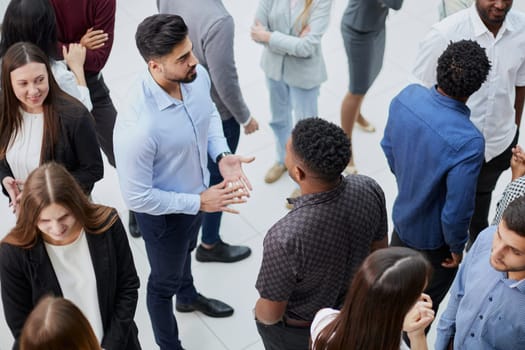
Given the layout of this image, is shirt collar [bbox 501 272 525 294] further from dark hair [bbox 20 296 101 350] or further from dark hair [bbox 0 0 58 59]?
dark hair [bbox 0 0 58 59]

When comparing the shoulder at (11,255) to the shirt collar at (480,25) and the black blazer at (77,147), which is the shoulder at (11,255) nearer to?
the black blazer at (77,147)

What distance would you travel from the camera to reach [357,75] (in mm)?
3984

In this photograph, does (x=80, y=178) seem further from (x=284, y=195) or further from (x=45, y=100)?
(x=284, y=195)

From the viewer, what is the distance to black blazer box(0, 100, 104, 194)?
106 inches

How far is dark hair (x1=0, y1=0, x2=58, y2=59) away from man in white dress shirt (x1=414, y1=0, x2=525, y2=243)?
5.32ft

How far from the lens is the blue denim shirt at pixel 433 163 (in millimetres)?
2559

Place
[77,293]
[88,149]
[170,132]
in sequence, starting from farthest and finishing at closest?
[88,149] < [170,132] < [77,293]

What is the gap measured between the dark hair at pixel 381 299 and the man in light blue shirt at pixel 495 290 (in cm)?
33

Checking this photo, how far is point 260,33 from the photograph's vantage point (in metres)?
3.51

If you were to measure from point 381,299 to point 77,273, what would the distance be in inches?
42.2

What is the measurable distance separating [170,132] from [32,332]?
1.00 meters

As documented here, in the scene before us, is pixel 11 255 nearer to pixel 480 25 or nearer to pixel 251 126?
pixel 251 126

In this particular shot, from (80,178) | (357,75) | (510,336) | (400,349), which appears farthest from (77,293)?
(357,75)

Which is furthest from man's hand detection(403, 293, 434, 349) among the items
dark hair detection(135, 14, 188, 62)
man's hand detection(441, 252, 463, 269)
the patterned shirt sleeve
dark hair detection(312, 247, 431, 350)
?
dark hair detection(135, 14, 188, 62)
